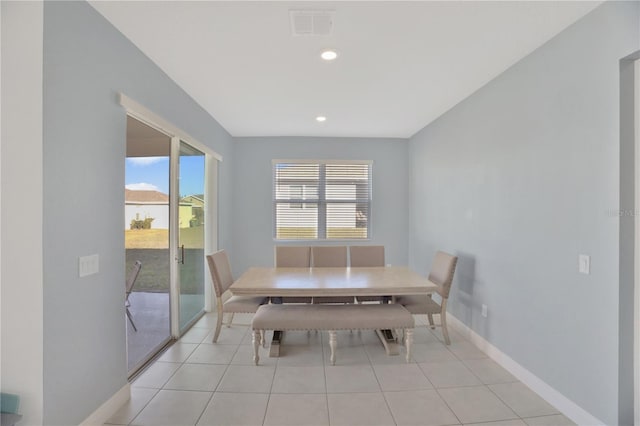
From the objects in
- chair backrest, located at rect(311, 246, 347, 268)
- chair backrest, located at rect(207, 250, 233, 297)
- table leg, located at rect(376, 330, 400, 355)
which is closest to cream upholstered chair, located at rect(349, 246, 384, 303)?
chair backrest, located at rect(311, 246, 347, 268)

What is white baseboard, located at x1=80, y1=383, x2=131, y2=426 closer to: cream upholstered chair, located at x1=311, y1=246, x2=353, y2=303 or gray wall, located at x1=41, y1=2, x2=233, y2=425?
gray wall, located at x1=41, y1=2, x2=233, y2=425

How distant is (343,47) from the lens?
224 cm

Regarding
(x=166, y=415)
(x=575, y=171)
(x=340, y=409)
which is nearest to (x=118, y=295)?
(x=166, y=415)

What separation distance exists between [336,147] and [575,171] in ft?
11.7

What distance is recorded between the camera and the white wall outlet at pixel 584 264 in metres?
1.87

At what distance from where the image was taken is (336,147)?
5133mm

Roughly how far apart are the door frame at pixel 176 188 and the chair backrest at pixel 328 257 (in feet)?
4.82

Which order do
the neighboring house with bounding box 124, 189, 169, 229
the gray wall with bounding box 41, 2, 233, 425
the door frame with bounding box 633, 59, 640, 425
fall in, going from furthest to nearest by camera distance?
the neighboring house with bounding box 124, 189, 169, 229
the door frame with bounding box 633, 59, 640, 425
the gray wall with bounding box 41, 2, 233, 425

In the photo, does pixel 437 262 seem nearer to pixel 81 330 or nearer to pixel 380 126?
pixel 380 126

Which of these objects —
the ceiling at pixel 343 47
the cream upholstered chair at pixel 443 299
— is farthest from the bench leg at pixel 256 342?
the ceiling at pixel 343 47

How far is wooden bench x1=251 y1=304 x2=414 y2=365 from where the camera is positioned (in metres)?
2.62

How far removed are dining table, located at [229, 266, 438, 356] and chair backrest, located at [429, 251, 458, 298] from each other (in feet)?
0.63

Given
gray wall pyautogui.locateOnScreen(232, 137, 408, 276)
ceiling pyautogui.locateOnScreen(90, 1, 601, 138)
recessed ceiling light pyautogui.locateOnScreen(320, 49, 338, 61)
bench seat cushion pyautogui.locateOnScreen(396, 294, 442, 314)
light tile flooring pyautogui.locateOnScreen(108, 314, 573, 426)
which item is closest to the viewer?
ceiling pyautogui.locateOnScreen(90, 1, 601, 138)

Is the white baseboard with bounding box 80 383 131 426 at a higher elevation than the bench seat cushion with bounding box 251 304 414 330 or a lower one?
lower
